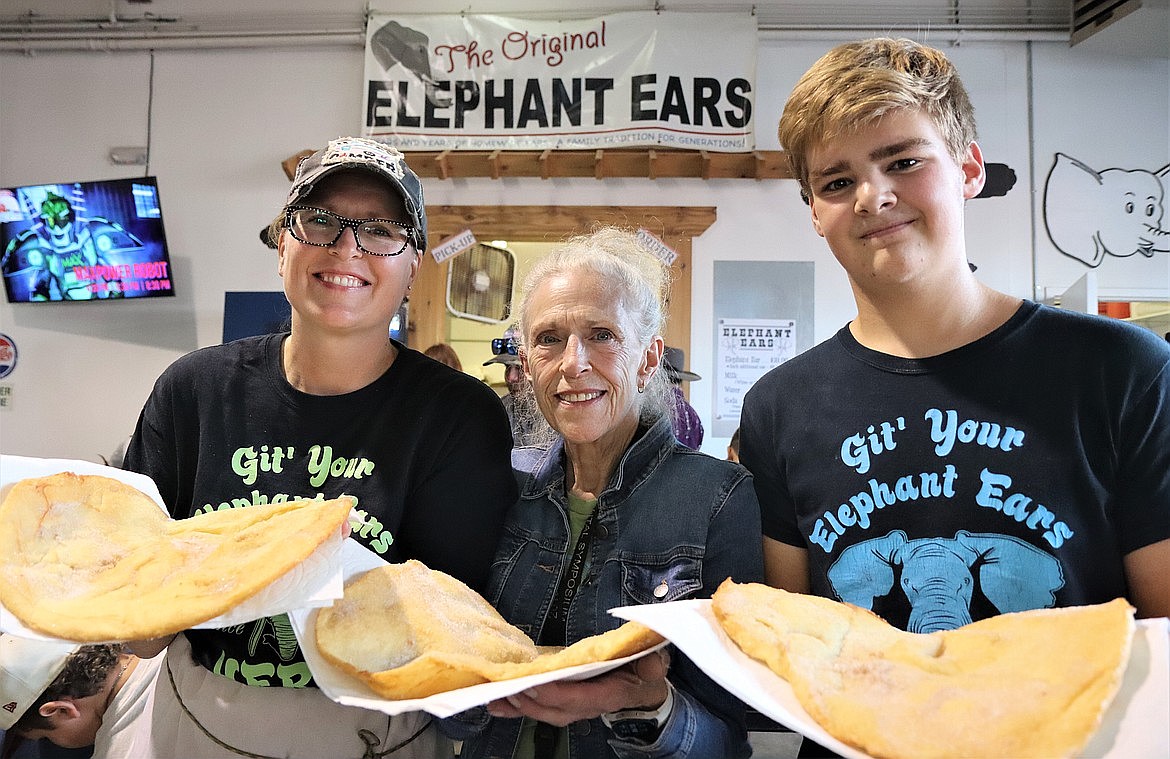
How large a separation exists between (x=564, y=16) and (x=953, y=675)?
4934 mm

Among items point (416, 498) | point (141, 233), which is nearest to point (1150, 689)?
point (416, 498)

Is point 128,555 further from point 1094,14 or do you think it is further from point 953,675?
point 1094,14

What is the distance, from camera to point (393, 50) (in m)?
5.04

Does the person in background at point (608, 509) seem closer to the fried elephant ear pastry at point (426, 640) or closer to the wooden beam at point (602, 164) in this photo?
the fried elephant ear pastry at point (426, 640)

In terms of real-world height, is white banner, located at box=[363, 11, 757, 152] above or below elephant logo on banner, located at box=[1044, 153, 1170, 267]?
above

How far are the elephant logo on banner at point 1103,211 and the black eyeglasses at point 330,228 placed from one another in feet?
15.7

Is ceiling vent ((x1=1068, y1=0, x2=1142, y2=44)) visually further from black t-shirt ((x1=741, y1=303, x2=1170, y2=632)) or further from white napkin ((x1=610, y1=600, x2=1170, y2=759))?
white napkin ((x1=610, y1=600, x2=1170, y2=759))

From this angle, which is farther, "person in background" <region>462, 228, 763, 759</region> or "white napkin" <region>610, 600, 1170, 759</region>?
"person in background" <region>462, 228, 763, 759</region>

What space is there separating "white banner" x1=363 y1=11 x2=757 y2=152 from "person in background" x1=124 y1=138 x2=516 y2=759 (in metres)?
3.54

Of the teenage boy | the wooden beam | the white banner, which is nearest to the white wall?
the wooden beam

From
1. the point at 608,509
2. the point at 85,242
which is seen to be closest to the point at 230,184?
the point at 85,242

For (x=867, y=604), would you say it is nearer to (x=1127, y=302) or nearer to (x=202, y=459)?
(x=202, y=459)

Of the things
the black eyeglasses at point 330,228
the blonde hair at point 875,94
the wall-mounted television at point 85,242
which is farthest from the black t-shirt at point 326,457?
the wall-mounted television at point 85,242

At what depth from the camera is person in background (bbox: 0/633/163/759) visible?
2.04 m
